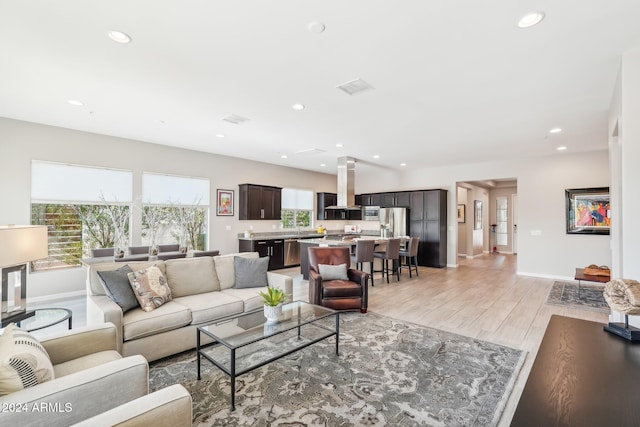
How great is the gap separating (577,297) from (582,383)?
5335 millimetres

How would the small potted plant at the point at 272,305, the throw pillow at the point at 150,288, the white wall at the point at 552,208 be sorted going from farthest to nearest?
the white wall at the point at 552,208, the throw pillow at the point at 150,288, the small potted plant at the point at 272,305

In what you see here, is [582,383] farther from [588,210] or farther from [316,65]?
[588,210]

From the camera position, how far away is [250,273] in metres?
3.85

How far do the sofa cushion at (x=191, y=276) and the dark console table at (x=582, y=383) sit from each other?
3277 mm

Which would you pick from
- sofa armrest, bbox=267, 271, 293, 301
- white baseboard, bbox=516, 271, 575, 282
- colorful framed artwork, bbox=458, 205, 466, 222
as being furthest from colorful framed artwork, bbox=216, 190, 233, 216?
colorful framed artwork, bbox=458, 205, 466, 222

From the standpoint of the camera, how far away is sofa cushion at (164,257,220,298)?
343 centimetres

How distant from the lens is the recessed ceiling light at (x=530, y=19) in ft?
7.14

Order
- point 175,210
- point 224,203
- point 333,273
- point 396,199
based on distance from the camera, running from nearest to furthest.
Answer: point 333,273
point 175,210
point 224,203
point 396,199

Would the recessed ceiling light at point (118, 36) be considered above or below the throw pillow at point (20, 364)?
above

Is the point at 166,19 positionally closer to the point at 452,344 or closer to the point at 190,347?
the point at 190,347

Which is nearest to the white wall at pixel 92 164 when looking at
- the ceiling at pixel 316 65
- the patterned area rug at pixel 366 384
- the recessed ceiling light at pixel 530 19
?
the ceiling at pixel 316 65

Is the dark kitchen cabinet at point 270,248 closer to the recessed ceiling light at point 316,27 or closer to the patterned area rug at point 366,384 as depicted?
the patterned area rug at point 366,384

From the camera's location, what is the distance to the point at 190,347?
300 centimetres

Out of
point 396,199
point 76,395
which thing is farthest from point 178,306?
point 396,199
